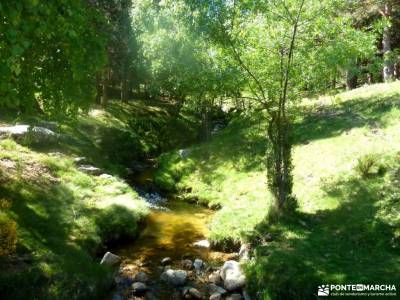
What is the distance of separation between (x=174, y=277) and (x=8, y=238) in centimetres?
503

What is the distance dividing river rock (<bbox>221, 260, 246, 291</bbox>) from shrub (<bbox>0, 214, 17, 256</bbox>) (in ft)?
20.7

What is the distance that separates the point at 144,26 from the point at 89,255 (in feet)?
112

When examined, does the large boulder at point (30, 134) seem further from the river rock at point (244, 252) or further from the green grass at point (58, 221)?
the river rock at point (244, 252)

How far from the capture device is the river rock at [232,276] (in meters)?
13.3

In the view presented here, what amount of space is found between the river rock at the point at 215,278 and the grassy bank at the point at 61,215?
125 inches

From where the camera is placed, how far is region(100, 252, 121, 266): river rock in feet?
47.6

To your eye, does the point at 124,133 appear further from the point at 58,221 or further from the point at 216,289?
the point at 216,289

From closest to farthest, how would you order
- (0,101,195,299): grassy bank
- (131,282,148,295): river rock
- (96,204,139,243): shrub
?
1. (0,101,195,299): grassy bank
2. (131,282,148,295): river rock
3. (96,204,139,243): shrub

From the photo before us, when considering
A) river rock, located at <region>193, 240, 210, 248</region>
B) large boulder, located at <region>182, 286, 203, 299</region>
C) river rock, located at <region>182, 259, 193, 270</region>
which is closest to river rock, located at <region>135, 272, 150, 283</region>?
large boulder, located at <region>182, 286, 203, 299</region>

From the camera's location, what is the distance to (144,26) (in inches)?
1746

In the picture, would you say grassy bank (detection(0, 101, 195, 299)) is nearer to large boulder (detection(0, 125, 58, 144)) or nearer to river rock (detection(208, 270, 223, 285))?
large boulder (detection(0, 125, 58, 144))

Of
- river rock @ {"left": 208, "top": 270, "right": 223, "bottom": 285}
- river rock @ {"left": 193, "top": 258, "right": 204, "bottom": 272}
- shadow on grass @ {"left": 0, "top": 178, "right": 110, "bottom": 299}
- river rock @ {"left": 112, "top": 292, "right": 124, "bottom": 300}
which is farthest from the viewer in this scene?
river rock @ {"left": 193, "top": 258, "right": 204, "bottom": 272}

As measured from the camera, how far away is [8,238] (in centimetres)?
1225

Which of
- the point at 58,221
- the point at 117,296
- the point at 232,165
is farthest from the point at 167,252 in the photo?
the point at 232,165
